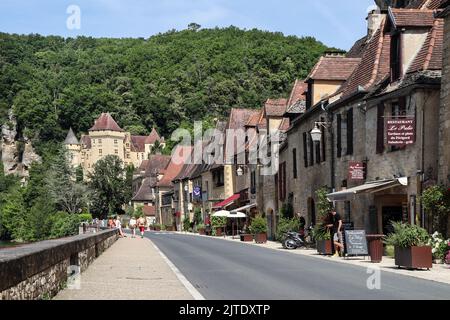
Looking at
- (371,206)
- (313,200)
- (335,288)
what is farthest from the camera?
(313,200)

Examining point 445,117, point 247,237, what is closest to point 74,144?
point 247,237

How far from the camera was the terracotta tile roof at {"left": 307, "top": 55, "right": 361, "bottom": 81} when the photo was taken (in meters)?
36.5

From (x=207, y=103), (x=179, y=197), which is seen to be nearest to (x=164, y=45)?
(x=207, y=103)

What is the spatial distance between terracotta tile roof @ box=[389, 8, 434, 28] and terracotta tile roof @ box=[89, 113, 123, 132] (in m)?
151

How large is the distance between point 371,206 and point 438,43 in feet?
22.1

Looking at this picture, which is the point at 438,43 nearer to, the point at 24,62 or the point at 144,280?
the point at 144,280

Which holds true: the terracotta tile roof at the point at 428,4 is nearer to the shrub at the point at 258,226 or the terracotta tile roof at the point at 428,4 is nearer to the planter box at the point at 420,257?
the planter box at the point at 420,257

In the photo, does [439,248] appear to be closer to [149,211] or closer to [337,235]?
[337,235]

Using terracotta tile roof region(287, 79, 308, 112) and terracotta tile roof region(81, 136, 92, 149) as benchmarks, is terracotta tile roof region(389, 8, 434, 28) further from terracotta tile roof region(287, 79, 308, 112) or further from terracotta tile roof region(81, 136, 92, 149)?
terracotta tile roof region(81, 136, 92, 149)

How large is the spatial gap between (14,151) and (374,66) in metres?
160

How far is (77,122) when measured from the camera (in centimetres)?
18312

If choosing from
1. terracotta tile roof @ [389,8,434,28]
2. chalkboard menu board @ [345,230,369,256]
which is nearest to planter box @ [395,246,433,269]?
chalkboard menu board @ [345,230,369,256]

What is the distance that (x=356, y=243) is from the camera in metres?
22.7

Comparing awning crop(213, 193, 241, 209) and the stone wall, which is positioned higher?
the stone wall
